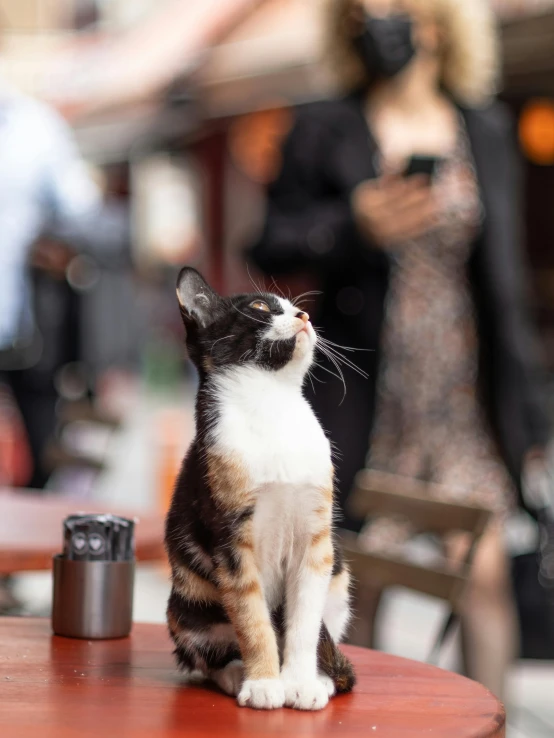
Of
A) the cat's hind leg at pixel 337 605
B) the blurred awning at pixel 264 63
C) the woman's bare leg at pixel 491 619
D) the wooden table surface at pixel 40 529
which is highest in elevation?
the blurred awning at pixel 264 63

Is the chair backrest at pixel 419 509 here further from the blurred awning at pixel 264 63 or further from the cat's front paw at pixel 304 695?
the blurred awning at pixel 264 63

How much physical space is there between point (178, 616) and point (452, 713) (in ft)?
1.11

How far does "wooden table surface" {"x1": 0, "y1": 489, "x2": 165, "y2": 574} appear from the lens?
1.96 metres

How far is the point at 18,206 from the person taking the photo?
3.79 m

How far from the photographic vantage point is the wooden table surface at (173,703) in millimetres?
1049

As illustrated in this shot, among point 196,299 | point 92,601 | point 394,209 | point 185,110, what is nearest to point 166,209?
point 185,110

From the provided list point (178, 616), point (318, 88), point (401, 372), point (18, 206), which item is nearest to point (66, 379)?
point (18, 206)

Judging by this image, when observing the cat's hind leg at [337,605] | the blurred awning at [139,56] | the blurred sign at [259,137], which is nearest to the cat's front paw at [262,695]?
the cat's hind leg at [337,605]

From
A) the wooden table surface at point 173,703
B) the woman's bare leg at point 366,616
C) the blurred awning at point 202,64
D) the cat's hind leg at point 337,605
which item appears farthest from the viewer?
the blurred awning at point 202,64

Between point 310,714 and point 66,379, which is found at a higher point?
point 66,379

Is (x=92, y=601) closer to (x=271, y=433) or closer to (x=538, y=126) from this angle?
(x=271, y=433)

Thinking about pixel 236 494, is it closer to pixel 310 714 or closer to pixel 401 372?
pixel 310 714

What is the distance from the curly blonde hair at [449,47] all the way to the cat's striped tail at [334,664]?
6.18 feet

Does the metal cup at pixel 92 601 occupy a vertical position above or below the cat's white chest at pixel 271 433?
below
